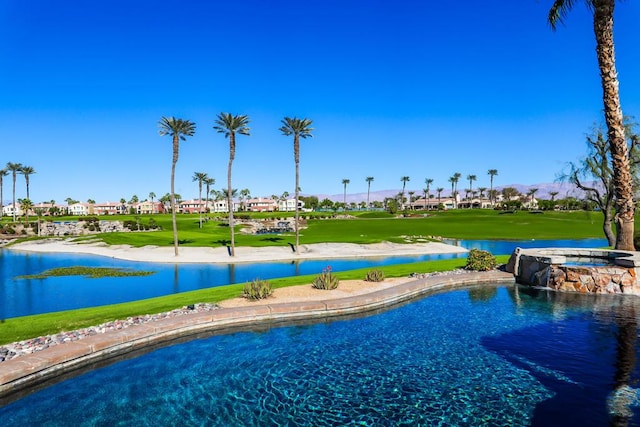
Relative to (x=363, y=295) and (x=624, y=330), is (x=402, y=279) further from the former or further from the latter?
(x=624, y=330)

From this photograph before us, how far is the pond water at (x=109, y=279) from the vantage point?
2144 cm

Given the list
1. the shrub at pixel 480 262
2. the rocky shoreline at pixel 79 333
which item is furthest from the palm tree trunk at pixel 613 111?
the rocky shoreline at pixel 79 333

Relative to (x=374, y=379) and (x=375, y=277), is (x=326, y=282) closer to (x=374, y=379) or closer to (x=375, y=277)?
(x=375, y=277)

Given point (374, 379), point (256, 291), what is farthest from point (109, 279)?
point (374, 379)

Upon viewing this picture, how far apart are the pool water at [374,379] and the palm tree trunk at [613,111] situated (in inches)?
323

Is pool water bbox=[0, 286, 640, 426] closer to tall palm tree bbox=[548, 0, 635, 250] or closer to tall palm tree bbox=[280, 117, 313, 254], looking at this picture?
tall palm tree bbox=[548, 0, 635, 250]

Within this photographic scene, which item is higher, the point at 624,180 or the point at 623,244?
the point at 624,180

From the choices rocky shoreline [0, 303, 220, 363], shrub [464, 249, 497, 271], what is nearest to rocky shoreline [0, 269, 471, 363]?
rocky shoreline [0, 303, 220, 363]

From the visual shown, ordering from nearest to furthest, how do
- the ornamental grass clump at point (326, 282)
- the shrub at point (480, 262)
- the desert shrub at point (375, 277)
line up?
the ornamental grass clump at point (326, 282) → the desert shrub at point (375, 277) → the shrub at point (480, 262)

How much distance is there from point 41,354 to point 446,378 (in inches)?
459

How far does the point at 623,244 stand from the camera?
21.3 metres

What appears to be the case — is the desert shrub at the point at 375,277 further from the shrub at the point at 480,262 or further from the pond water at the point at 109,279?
the pond water at the point at 109,279

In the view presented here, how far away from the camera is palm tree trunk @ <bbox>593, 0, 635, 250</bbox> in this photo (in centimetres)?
1819

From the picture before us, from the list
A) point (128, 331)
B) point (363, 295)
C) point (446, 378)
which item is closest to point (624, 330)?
point (446, 378)
